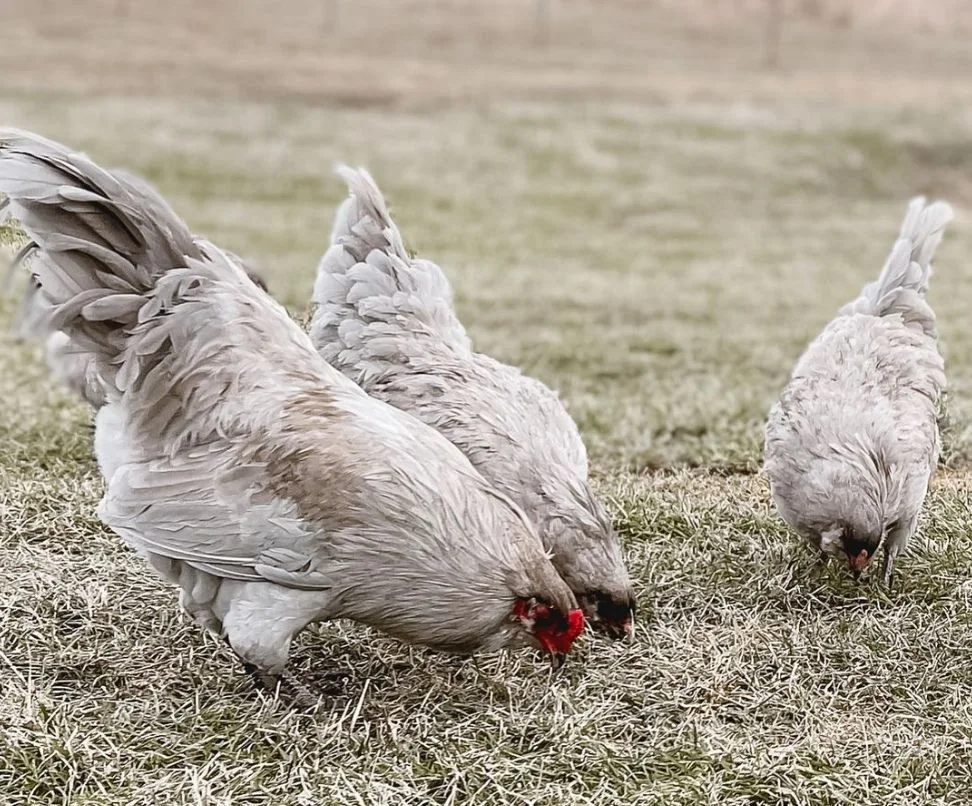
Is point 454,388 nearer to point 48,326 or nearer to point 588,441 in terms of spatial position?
point 48,326

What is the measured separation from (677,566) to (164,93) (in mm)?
18853

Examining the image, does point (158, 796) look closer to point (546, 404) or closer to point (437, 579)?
point (437, 579)

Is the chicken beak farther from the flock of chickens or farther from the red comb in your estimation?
the red comb

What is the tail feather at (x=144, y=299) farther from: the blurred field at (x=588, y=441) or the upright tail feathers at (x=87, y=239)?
the blurred field at (x=588, y=441)

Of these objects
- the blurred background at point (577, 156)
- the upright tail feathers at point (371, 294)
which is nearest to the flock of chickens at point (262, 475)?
the upright tail feathers at point (371, 294)

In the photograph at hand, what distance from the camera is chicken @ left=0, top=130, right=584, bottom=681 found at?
10.7 feet

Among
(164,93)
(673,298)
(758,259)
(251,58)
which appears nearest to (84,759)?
(673,298)

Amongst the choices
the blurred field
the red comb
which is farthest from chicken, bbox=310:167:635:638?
the blurred field

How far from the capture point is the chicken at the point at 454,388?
3.74 m

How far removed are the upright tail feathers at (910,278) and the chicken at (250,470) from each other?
7.86 ft

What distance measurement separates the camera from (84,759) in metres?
3.23

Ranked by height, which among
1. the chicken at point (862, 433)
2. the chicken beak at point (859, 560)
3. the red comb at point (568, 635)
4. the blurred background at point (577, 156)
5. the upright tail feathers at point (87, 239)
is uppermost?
the upright tail feathers at point (87, 239)

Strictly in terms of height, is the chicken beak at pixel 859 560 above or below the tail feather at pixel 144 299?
below

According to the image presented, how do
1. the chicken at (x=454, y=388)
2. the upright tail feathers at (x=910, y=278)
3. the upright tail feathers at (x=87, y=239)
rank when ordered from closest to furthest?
the upright tail feathers at (x=87, y=239) → the chicken at (x=454, y=388) → the upright tail feathers at (x=910, y=278)
